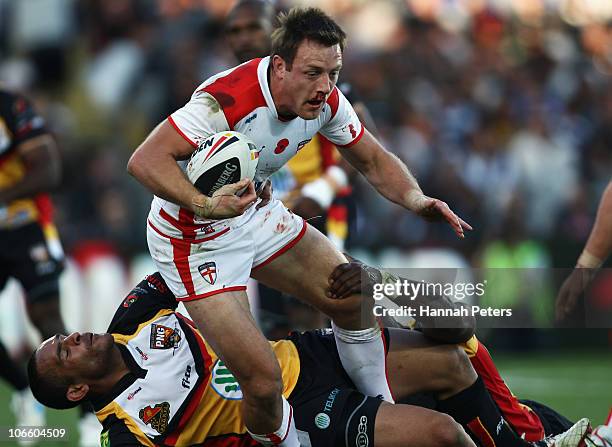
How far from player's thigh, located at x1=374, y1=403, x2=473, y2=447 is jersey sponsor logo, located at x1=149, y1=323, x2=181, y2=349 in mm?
1112

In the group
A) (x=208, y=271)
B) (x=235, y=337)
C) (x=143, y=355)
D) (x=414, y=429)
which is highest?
(x=208, y=271)

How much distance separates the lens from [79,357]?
222 inches

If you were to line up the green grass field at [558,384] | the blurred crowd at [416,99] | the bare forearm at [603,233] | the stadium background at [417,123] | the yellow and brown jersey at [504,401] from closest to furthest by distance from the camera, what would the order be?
the bare forearm at [603,233], the yellow and brown jersey at [504,401], the green grass field at [558,384], the stadium background at [417,123], the blurred crowd at [416,99]

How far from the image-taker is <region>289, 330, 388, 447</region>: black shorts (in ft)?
18.1

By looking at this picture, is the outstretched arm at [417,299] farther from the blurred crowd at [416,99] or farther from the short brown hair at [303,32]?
the blurred crowd at [416,99]

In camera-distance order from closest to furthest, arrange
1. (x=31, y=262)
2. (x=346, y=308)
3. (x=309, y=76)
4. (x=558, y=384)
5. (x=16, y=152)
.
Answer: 1. (x=309, y=76)
2. (x=346, y=308)
3. (x=31, y=262)
4. (x=16, y=152)
5. (x=558, y=384)

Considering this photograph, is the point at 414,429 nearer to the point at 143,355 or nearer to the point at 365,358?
the point at 365,358

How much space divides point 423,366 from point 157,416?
142 cm

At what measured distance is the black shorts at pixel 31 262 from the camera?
8.26 meters

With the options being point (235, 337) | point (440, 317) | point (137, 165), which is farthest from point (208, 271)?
point (440, 317)

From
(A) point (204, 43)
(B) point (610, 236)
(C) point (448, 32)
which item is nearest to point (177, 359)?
(B) point (610, 236)

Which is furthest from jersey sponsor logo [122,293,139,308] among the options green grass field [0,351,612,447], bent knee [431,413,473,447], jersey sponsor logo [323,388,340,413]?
green grass field [0,351,612,447]

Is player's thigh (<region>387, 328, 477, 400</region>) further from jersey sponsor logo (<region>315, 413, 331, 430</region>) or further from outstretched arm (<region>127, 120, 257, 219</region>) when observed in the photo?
outstretched arm (<region>127, 120, 257, 219</region>)

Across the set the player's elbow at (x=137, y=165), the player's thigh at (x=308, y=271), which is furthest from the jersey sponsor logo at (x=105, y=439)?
the player's elbow at (x=137, y=165)
